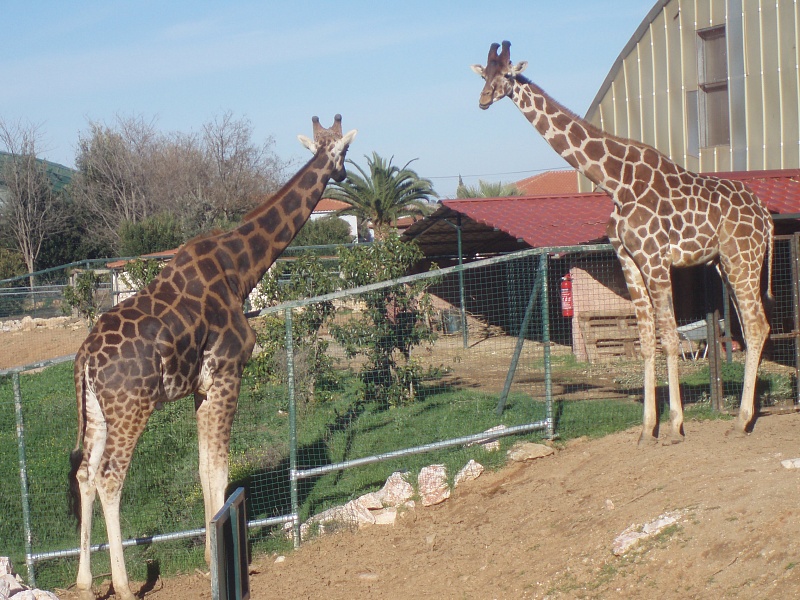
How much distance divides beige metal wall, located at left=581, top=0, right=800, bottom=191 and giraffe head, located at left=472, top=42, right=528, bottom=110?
9.16 m

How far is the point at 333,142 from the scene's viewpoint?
8.16 metres

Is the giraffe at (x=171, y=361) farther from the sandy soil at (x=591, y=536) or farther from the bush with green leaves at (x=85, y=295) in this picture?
the bush with green leaves at (x=85, y=295)

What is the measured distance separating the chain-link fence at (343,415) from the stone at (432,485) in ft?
0.64

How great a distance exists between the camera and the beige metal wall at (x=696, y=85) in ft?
50.4

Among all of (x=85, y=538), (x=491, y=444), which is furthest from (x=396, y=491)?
(x=85, y=538)

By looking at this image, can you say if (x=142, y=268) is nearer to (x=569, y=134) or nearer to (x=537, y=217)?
(x=537, y=217)

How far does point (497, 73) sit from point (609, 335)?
659 cm

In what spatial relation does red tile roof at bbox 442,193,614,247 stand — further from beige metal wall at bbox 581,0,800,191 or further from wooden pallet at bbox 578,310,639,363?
beige metal wall at bbox 581,0,800,191

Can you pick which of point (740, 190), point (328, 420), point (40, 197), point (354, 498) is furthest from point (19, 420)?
point (40, 197)

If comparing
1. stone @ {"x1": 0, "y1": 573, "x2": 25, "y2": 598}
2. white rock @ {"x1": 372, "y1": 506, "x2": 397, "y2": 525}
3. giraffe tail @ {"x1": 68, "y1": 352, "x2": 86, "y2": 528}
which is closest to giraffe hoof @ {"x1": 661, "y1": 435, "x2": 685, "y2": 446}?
white rock @ {"x1": 372, "y1": 506, "x2": 397, "y2": 525}

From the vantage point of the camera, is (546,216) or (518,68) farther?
(546,216)

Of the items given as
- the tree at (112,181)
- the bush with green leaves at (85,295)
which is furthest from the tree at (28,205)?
the bush with green leaves at (85,295)

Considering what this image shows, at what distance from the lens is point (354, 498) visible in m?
8.14

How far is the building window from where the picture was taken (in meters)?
16.4
